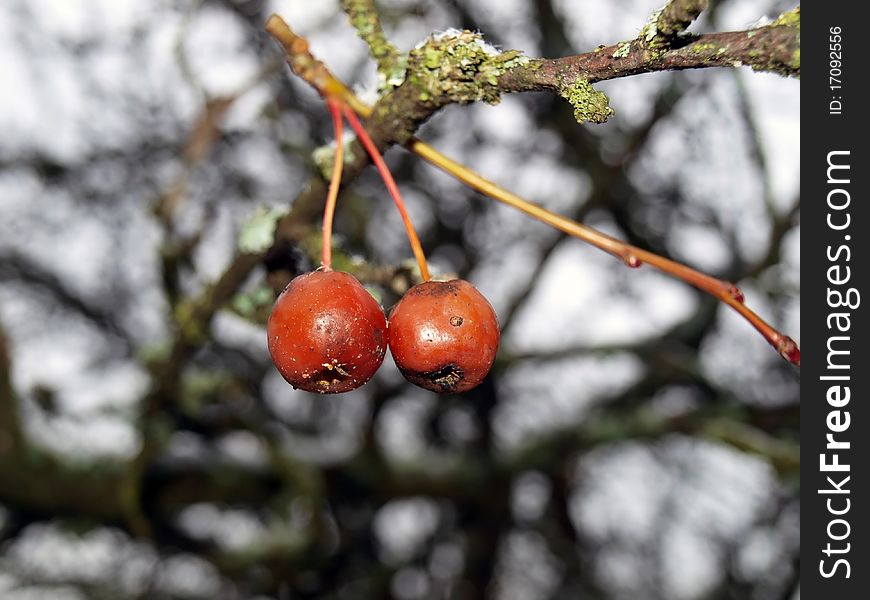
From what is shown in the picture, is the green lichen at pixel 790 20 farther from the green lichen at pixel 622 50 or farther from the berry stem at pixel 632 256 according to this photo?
the berry stem at pixel 632 256

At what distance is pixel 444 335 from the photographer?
1080mm

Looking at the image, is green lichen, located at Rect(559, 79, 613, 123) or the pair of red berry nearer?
green lichen, located at Rect(559, 79, 613, 123)

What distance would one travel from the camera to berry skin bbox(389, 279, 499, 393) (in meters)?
1.09

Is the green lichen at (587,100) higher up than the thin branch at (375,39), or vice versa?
the thin branch at (375,39)

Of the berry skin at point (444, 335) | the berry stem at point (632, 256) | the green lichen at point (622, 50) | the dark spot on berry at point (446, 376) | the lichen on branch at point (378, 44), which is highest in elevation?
the lichen on branch at point (378, 44)

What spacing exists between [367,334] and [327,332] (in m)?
0.06

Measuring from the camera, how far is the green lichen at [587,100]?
91 cm

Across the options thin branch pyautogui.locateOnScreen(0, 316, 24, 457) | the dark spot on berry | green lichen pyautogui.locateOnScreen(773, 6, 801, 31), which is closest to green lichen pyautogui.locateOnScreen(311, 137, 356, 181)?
the dark spot on berry

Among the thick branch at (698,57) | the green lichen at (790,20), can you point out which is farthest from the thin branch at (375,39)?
the green lichen at (790,20)

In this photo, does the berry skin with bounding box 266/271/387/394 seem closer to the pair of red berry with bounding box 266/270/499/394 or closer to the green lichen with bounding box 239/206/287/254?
the pair of red berry with bounding box 266/270/499/394

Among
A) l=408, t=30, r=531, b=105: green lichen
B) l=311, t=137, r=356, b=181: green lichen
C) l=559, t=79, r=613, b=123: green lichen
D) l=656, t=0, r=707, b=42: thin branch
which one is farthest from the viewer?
l=311, t=137, r=356, b=181: green lichen

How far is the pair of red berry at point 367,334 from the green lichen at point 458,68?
267 millimetres

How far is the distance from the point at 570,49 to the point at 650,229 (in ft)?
3.59

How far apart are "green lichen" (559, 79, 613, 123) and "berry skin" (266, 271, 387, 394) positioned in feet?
1.30
